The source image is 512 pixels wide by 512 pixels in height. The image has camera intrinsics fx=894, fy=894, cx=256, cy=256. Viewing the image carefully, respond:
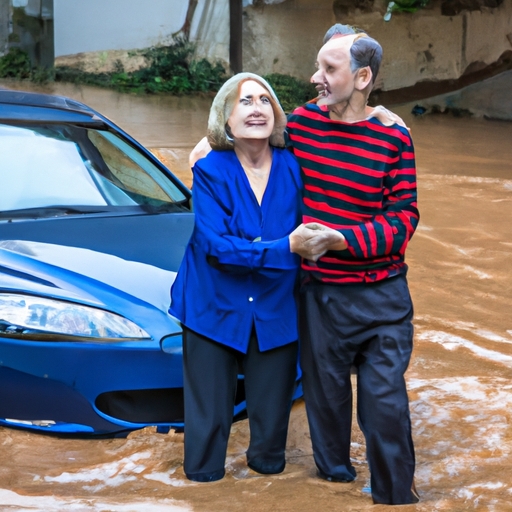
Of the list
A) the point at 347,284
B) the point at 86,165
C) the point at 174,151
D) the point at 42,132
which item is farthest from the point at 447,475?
the point at 174,151

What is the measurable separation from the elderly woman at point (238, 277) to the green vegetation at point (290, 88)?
12795 mm

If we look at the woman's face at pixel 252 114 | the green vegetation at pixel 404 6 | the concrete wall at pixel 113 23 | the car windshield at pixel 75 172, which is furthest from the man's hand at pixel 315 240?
the green vegetation at pixel 404 6

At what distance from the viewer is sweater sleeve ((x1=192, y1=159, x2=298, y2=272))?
9.12 ft

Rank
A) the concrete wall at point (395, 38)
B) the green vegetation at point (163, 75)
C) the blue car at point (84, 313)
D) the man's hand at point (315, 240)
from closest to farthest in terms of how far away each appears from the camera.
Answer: the man's hand at point (315, 240)
the blue car at point (84, 313)
the green vegetation at point (163, 75)
the concrete wall at point (395, 38)

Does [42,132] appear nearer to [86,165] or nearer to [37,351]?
[86,165]

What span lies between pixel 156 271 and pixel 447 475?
136 cm

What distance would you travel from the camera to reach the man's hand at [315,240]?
2693 mm

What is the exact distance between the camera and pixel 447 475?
10.3ft

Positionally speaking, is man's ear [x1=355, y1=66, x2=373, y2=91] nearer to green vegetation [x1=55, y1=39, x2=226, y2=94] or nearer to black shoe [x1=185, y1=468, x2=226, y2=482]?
black shoe [x1=185, y1=468, x2=226, y2=482]

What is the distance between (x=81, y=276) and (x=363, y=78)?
135 centimetres

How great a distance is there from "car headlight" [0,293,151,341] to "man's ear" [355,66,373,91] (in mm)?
1191

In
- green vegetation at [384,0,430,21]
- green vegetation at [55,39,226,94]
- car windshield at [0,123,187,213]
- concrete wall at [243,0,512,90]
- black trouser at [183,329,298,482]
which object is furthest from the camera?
green vegetation at [384,0,430,21]

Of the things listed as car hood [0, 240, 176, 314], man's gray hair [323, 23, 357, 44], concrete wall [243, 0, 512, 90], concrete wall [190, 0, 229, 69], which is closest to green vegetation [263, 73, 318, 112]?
concrete wall [243, 0, 512, 90]

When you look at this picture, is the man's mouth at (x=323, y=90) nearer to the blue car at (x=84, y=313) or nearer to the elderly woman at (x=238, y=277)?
the elderly woman at (x=238, y=277)
